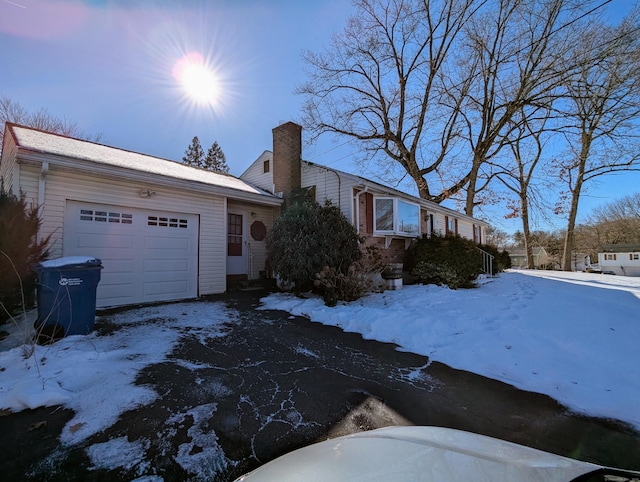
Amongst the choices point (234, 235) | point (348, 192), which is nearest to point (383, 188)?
point (348, 192)

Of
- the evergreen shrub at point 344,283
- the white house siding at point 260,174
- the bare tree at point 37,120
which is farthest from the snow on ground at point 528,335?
the bare tree at point 37,120

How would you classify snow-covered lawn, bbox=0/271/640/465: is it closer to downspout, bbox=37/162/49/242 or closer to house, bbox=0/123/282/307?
house, bbox=0/123/282/307

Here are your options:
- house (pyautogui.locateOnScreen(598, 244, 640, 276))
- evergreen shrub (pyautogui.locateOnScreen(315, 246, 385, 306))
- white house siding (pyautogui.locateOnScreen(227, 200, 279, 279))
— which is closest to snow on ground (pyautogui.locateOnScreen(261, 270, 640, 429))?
evergreen shrub (pyautogui.locateOnScreen(315, 246, 385, 306))

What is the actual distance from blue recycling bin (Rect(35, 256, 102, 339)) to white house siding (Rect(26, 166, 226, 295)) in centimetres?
205

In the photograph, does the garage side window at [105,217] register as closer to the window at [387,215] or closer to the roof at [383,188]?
the roof at [383,188]

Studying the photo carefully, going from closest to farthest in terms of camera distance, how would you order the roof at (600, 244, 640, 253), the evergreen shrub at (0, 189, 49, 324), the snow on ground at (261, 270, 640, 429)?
1. the snow on ground at (261, 270, 640, 429)
2. the evergreen shrub at (0, 189, 49, 324)
3. the roof at (600, 244, 640, 253)

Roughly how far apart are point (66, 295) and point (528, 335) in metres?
6.74

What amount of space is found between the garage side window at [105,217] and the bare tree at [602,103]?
54.1ft

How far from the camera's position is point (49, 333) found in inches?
151

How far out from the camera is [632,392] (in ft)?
8.82

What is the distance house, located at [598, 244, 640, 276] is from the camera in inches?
1208

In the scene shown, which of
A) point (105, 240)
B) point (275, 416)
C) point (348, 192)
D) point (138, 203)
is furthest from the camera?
point (348, 192)

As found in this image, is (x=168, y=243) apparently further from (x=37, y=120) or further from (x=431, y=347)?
(x=37, y=120)

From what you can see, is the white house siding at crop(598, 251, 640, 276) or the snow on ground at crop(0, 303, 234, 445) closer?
the snow on ground at crop(0, 303, 234, 445)
